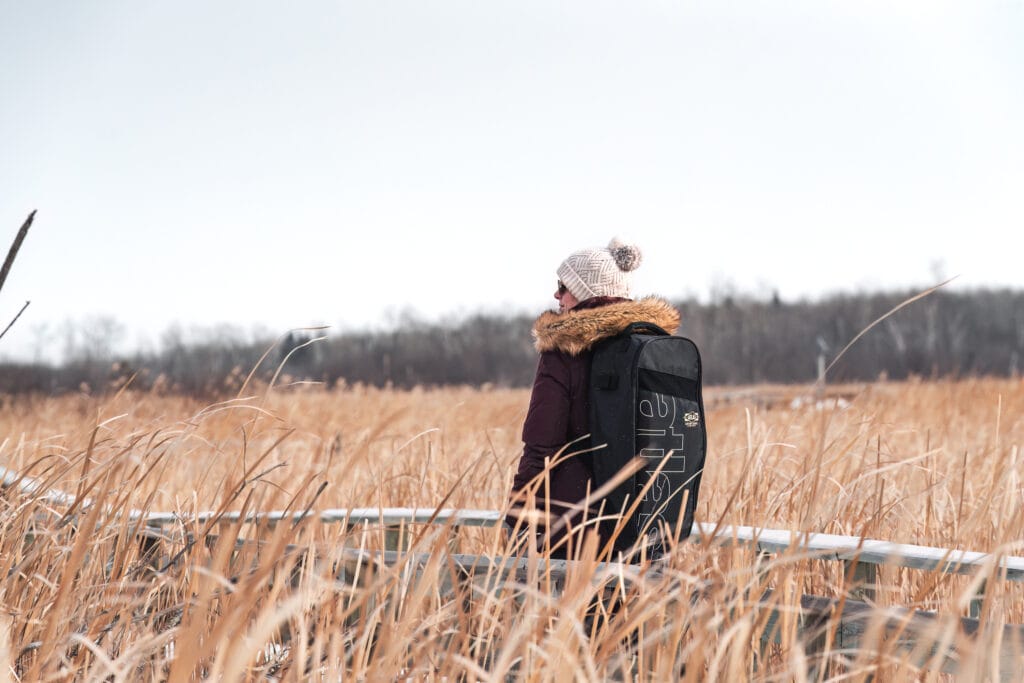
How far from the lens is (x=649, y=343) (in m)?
2.53

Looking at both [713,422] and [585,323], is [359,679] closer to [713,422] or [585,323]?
[585,323]

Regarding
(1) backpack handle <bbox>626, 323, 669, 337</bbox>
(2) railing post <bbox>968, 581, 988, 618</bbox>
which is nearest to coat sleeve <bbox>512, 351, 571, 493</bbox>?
(1) backpack handle <bbox>626, 323, 669, 337</bbox>

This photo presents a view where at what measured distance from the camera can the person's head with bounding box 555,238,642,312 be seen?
288 centimetres

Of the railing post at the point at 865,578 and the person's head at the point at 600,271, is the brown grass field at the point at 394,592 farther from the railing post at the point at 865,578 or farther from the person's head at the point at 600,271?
the person's head at the point at 600,271

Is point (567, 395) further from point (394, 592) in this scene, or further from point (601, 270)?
point (394, 592)

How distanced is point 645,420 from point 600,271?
583 mm

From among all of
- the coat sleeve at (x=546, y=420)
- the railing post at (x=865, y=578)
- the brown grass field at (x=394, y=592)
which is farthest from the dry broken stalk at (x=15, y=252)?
the railing post at (x=865, y=578)

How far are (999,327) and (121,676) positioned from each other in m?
67.2

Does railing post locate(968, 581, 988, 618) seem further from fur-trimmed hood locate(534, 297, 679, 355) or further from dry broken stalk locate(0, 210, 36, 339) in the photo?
dry broken stalk locate(0, 210, 36, 339)

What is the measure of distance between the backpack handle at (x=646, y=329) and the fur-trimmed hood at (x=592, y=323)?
0.04 ft

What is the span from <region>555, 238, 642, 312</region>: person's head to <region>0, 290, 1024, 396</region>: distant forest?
46276 mm

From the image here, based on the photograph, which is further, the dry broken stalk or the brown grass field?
the dry broken stalk

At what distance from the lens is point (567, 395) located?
2.69 m

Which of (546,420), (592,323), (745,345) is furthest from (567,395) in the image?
(745,345)
